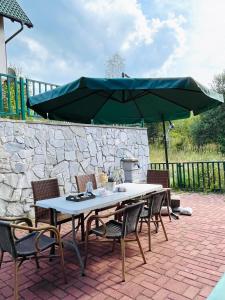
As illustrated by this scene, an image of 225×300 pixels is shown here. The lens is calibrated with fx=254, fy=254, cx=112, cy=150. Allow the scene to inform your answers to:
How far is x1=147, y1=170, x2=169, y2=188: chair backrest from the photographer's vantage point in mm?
4395

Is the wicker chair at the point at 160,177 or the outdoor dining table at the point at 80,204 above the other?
the wicker chair at the point at 160,177

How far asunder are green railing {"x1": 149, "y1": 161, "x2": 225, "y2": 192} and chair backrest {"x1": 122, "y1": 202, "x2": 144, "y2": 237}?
4.30m

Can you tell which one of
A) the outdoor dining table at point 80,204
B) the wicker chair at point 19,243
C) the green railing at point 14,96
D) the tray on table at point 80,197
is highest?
the green railing at point 14,96

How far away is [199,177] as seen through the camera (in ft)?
22.5

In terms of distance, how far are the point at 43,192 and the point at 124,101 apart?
1.93 metres

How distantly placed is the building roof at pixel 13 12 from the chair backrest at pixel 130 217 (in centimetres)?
694

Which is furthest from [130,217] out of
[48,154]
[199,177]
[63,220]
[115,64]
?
[115,64]

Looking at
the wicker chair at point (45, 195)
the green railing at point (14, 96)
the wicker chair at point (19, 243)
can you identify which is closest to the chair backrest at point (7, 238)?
the wicker chair at point (19, 243)

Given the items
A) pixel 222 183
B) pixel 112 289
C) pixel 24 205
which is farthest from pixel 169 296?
pixel 222 183

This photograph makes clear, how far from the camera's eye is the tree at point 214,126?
14.6 m

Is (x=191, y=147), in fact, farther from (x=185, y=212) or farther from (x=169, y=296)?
(x=169, y=296)

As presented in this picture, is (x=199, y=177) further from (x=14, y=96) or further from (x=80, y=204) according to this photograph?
(x=14, y=96)

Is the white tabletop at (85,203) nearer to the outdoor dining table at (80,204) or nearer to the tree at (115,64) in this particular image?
the outdoor dining table at (80,204)

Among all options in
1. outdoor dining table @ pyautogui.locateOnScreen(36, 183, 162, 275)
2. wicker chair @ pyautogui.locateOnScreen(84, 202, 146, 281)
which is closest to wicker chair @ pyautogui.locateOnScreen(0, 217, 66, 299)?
outdoor dining table @ pyautogui.locateOnScreen(36, 183, 162, 275)
